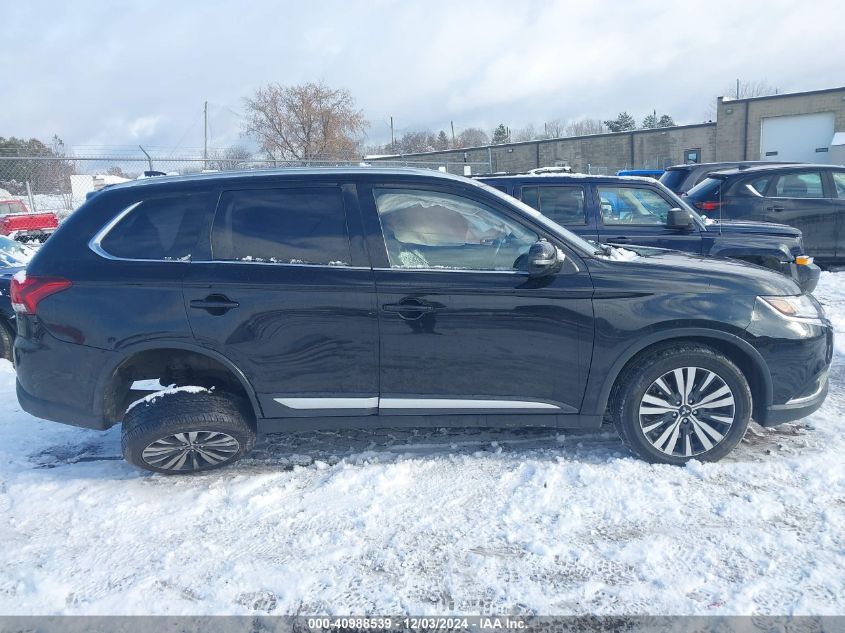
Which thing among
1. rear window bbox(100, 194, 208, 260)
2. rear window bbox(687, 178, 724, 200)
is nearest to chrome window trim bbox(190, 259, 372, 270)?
rear window bbox(100, 194, 208, 260)

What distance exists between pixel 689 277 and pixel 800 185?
325 inches

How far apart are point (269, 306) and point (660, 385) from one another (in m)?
2.31

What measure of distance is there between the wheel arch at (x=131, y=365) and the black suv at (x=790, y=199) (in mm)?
8390

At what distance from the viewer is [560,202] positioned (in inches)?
281

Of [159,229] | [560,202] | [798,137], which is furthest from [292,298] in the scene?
[798,137]

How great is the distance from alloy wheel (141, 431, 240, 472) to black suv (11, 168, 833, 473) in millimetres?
14

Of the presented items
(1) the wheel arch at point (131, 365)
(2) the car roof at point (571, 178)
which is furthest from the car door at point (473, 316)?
(2) the car roof at point (571, 178)

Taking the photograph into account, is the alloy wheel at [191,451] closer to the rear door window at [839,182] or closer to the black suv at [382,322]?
the black suv at [382,322]

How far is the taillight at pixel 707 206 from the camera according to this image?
32.3 feet

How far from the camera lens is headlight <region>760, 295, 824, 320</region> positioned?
12.1 ft

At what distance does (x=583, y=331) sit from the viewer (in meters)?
3.64

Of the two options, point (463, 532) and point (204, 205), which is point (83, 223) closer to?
point (204, 205)

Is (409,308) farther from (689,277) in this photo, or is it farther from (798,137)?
(798,137)

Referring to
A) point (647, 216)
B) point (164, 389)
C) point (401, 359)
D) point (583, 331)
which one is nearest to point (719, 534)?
point (583, 331)
